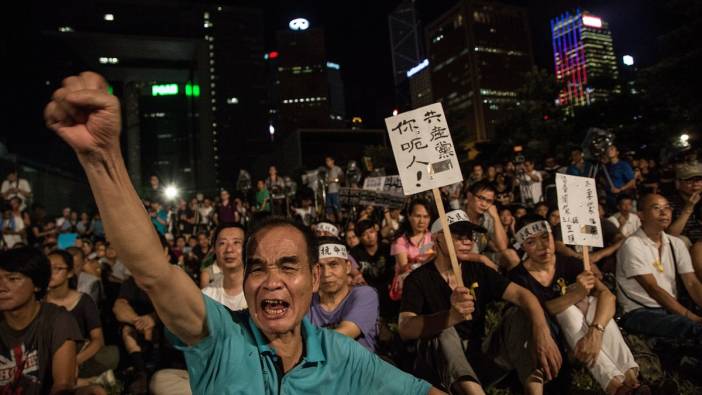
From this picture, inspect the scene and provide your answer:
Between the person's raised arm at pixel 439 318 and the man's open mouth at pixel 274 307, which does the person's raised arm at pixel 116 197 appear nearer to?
the man's open mouth at pixel 274 307

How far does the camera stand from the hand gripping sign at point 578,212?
4.46 meters

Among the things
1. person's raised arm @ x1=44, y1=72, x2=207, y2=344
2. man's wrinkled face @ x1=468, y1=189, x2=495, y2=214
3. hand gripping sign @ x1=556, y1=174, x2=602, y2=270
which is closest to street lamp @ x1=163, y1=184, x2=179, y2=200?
A: man's wrinkled face @ x1=468, y1=189, x2=495, y2=214

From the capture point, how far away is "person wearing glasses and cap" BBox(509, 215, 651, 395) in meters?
3.80

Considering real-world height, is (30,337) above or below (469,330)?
above

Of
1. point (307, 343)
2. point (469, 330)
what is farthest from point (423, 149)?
point (307, 343)

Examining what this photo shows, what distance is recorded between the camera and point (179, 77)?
42812mm

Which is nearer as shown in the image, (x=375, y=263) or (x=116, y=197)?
(x=116, y=197)

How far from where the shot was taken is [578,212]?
4.56m

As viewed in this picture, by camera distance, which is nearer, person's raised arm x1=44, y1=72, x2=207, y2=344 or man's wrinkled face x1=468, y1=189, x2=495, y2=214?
person's raised arm x1=44, y1=72, x2=207, y2=344

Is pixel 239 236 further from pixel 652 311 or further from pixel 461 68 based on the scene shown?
pixel 461 68

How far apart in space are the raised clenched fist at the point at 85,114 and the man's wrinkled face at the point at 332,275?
2983 millimetres

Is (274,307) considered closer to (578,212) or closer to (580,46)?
(578,212)

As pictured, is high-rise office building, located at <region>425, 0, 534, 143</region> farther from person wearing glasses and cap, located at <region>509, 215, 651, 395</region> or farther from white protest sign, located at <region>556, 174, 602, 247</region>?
person wearing glasses and cap, located at <region>509, 215, 651, 395</region>

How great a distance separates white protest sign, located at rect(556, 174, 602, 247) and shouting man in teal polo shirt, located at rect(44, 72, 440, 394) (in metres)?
2.97
